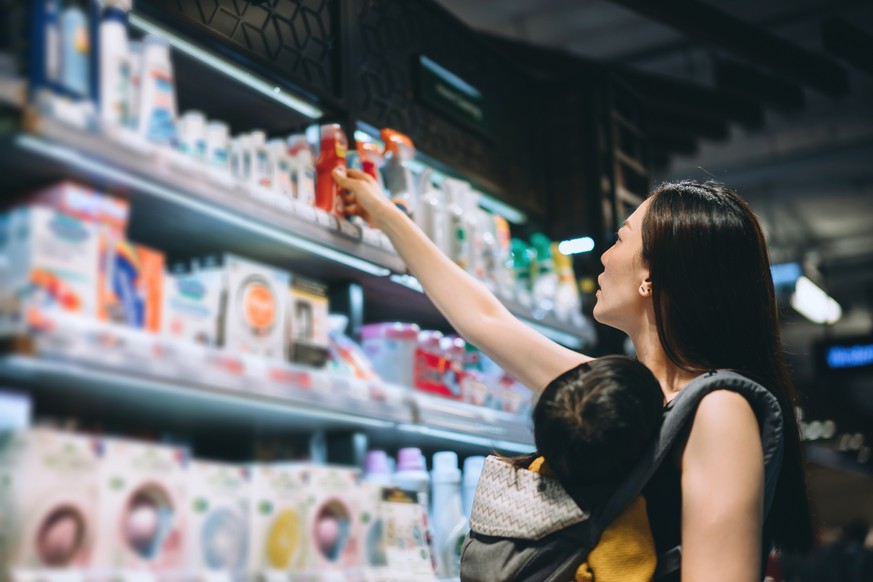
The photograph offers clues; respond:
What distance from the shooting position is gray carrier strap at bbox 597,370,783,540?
164 cm

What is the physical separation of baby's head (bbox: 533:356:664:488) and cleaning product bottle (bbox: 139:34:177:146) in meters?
0.90

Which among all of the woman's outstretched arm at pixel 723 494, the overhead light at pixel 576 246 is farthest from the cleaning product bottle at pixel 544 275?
the woman's outstretched arm at pixel 723 494

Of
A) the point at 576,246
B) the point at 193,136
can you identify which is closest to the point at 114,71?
the point at 193,136

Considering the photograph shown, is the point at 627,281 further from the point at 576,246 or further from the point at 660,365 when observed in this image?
the point at 576,246

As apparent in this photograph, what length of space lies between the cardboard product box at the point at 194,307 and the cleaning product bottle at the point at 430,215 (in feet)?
3.72

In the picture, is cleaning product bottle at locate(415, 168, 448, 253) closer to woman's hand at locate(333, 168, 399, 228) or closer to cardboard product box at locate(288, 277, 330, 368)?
woman's hand at locate(333, 168, 399, 228)

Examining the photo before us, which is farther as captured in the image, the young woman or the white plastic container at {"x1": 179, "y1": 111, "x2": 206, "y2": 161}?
the white plastic container at {"x1": 179, "y1": 111, "x2": 206, "y2": 161}

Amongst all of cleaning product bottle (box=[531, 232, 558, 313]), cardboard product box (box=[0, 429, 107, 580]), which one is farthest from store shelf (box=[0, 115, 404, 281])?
cleaning product bottle (box=[531, 232, 558, 313])

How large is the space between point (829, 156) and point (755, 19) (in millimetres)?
1944

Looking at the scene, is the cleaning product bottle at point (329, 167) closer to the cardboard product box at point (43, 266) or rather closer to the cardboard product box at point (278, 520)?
the cardboard product box at point (278, 520)

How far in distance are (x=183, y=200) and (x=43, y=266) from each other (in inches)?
16.1

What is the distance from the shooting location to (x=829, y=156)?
25.0 feet

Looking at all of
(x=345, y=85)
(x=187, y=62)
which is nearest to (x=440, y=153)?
(x=345, y=85)

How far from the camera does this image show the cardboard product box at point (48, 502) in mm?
1408
